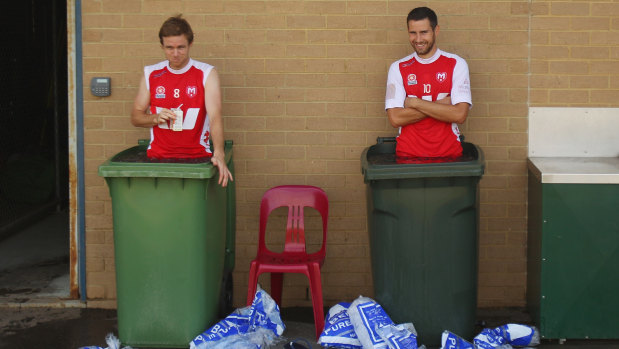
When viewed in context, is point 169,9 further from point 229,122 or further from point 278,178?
point 278,178

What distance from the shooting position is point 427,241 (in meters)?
4.50

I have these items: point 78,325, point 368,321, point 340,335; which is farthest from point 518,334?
point 78,325

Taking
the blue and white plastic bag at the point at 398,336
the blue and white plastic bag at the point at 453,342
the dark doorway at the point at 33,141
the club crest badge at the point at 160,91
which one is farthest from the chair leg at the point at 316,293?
the dark doorway at the point at 33,141

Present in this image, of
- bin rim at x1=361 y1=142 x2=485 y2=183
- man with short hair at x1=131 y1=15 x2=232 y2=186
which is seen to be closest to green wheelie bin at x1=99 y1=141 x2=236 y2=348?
man with short hair at x1=131 y1=15 x2=232 y2=186

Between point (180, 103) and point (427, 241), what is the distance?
1.61m

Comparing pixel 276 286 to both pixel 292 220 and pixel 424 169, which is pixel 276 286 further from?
pixel 424 169

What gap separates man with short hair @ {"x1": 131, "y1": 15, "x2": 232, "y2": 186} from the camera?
466 cm

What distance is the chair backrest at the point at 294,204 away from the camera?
201 inches

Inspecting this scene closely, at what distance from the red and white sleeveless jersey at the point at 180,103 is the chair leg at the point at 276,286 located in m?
0.99

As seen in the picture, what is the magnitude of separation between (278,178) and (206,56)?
0.91 m

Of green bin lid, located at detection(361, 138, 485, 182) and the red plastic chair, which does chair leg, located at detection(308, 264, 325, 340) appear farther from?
green bin lid, located at detection(361, 138, 485, 182)

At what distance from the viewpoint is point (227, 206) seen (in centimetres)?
→ 509

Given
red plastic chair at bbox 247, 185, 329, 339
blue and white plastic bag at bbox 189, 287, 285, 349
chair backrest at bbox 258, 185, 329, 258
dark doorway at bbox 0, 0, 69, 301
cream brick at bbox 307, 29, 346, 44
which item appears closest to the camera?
blue and white plastic bag at bbox 189, 287, 285, 349

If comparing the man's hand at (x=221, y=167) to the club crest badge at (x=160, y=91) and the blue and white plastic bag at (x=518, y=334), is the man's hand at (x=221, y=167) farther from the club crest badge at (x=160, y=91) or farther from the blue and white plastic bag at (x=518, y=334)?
the blue and white plastic bag at (x=518, y=334)
